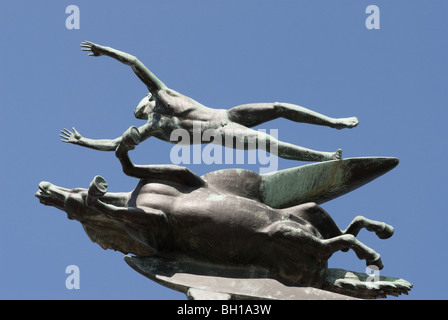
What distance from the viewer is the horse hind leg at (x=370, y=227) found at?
8555 millimetres

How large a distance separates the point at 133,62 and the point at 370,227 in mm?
2889

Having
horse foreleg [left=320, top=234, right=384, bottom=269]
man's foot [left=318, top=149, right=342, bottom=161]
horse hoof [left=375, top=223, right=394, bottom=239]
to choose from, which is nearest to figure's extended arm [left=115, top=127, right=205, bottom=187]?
man's foot [left=318, top=149, right=342, bottom=161]

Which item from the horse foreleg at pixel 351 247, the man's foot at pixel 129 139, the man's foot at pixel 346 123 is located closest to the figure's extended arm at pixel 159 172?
the man's foot at pixel 129 139

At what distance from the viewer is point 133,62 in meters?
9.04

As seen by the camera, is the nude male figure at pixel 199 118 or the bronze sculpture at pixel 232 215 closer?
the bronze sculpture at pixel 232 215

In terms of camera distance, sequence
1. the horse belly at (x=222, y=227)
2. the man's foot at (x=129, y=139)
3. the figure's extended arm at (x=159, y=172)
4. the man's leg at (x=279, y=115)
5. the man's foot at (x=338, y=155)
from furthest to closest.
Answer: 1. the man's leg at (x=279, y=115)
2. the man's foot at (x=338, y=155)
3. the figure's extended arm at (x=159, y=172)
4. the man's foot at (x=129, y=139)
5. the horse belly at (x=222, y=227)

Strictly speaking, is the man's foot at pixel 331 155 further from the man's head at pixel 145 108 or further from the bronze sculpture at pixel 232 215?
the man's head at pixel 145 108

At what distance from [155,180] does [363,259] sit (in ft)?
6.85

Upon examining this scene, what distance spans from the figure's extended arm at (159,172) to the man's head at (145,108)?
3.09ft

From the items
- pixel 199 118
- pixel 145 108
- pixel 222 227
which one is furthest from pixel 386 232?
pixel 145 108

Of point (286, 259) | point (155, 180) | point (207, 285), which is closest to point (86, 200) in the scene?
point (155, 180)

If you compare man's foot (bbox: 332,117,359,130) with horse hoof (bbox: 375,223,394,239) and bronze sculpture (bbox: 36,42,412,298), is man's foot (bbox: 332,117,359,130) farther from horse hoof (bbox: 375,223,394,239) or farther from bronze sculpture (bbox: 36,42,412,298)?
horse hoof (bbox: 375,223,394,239)

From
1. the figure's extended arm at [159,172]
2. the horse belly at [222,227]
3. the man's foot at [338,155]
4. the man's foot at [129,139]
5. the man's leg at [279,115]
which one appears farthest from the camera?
the man's leg at [279,115]
